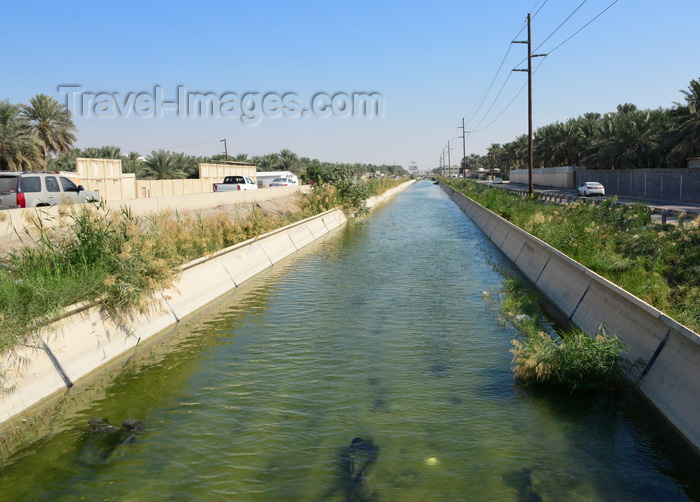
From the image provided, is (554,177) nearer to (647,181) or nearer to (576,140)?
(576,140)

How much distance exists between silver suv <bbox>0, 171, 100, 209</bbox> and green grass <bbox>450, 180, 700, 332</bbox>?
16.8 meters

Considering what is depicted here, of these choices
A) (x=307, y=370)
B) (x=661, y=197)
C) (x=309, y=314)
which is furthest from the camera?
(x=661, y=197)

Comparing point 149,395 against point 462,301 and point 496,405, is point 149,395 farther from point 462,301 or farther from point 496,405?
point 462,301

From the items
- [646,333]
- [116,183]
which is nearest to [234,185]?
[116,183]

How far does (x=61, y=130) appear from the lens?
178ft

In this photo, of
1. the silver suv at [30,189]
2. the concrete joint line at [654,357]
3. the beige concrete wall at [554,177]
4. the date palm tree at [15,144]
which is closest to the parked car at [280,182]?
the date palm tree at [15,144]

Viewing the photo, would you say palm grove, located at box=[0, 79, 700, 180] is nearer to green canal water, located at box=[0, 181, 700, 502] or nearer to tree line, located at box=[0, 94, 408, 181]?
tree line, located at box=[0, 94, 408, 181]

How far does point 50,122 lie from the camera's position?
2120 inches

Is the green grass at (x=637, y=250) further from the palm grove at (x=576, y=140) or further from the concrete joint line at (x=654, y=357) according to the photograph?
the palm grove at (x=576, y=140)

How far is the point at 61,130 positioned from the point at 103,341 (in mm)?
50882

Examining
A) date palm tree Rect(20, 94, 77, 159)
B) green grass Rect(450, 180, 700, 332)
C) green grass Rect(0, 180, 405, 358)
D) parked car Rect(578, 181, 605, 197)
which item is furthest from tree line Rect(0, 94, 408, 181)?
green grass Rect(0, 180, 405, 358)

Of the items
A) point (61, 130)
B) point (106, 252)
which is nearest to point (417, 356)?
point (106, 252)

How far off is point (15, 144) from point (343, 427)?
1857 inches

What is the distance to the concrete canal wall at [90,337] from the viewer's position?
27.1 ft
